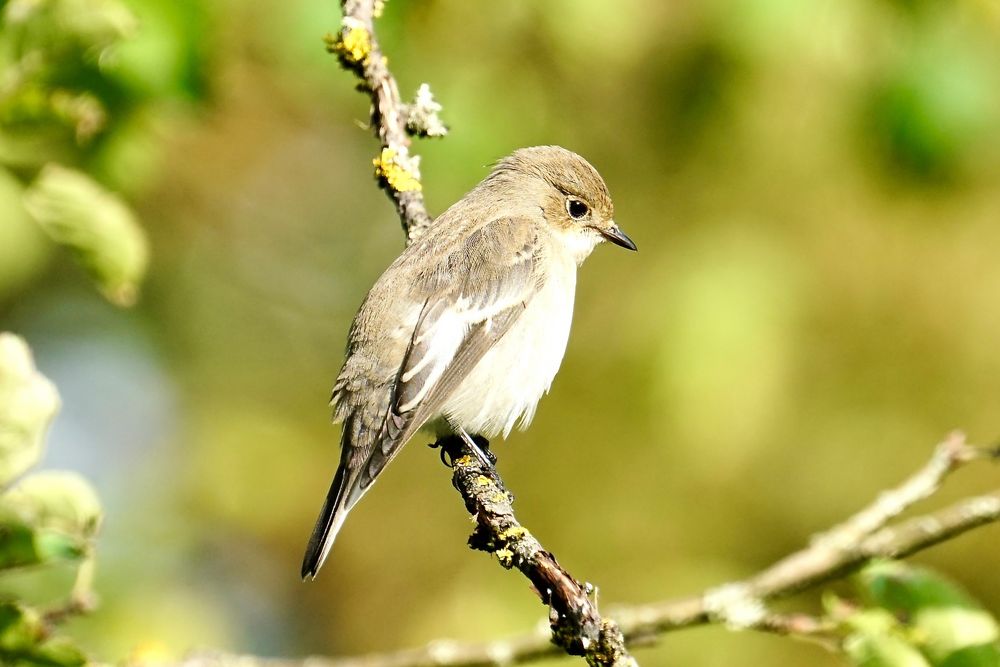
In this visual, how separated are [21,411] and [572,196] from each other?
3.36m

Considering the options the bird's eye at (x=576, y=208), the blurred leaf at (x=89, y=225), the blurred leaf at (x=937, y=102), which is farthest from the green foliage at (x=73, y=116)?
the blurred leaf at (x=937, y=102)

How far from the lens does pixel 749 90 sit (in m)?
5.28

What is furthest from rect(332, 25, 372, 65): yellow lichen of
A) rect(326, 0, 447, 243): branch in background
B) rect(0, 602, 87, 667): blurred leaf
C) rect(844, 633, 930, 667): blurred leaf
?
rect(844, 633, 930, 667): blurred leaf

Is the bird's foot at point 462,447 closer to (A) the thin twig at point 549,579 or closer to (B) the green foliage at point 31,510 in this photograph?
(A) the thin twig at point 549,579

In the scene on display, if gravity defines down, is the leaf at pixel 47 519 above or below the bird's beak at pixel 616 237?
below

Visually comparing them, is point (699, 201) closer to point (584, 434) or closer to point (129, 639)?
point (584, 434)

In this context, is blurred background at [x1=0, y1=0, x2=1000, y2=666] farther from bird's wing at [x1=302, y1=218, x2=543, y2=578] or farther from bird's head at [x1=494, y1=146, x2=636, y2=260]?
bird's wing at [x1=302, y1=218, x2=543, y2=578]

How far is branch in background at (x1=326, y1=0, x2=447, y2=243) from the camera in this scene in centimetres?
356

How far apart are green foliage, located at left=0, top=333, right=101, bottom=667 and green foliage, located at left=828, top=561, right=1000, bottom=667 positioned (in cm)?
166

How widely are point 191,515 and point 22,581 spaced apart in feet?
6.90

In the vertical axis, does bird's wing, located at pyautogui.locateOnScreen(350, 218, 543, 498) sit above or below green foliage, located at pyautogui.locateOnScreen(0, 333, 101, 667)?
above

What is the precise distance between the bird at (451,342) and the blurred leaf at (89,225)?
1251 millimetres

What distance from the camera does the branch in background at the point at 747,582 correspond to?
2.75 metres

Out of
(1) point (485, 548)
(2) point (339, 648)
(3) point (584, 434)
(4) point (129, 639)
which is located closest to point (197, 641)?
(4) point (129, 639)
